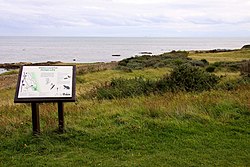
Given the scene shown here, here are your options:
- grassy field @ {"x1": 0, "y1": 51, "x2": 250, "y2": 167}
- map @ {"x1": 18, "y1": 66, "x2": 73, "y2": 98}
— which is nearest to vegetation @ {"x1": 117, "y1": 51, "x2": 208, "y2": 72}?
grassy field @ {"x1": 0, "y1": 51, "x2": 250, "y2": 167}

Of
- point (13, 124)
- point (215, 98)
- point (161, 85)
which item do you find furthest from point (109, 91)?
point (13, 124)

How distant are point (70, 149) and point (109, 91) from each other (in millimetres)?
6087

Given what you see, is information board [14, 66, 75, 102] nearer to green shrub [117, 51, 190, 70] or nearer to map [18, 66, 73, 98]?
map [18, 66, 73, 98]

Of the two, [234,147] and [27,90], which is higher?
[27,90]

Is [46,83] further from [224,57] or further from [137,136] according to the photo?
[224,57]

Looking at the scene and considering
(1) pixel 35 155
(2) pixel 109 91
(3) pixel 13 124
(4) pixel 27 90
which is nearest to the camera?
(1) pixel 35 155

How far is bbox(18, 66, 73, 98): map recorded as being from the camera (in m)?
6.09

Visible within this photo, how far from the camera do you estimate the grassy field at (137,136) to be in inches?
210

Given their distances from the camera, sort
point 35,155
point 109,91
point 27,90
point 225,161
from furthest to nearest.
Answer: point 109,91, point 27,90, point 35,155, point 225,161

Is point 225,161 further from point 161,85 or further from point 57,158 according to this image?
point 161,85

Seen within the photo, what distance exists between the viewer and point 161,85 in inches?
480

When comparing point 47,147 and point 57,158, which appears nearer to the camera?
point 57,158

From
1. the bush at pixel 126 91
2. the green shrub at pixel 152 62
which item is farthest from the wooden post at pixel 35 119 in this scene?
the green shrub at pixel 152 62

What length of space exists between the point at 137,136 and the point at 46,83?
6.49ft
